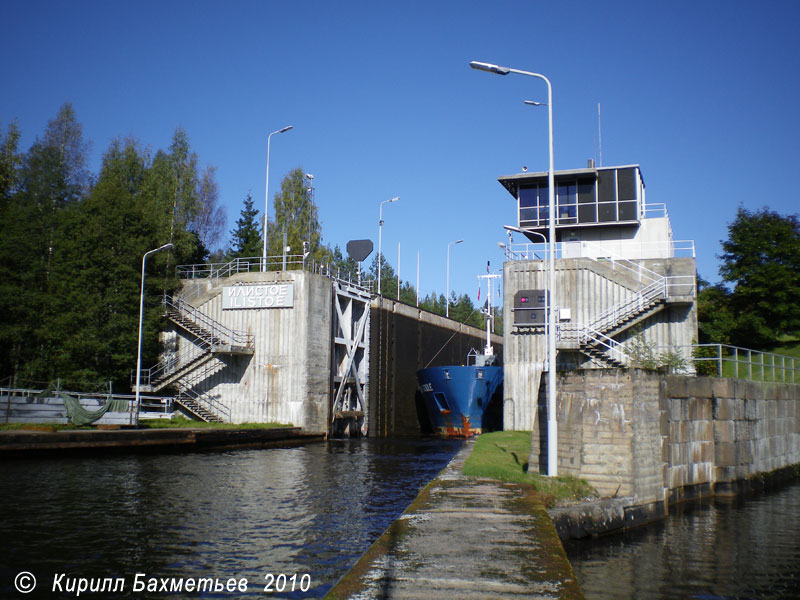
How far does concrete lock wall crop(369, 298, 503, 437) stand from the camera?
43.0 metres

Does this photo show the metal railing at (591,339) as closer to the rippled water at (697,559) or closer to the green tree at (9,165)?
the rippled water at (697,559)

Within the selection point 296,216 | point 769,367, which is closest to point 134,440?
point 769,367

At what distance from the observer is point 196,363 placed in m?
37.0

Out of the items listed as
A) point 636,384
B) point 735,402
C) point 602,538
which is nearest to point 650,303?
point 735,402

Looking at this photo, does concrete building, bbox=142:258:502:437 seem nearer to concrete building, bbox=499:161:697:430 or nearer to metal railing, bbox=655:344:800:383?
concrete building, bbox=499:161:697:430

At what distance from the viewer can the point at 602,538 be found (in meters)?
13.2

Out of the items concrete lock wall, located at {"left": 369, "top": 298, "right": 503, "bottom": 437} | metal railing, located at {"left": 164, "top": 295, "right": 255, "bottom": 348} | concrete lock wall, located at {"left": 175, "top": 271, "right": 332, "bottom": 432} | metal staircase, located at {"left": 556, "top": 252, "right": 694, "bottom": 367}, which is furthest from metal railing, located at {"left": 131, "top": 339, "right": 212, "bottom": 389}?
metal staircase, located at {"left": 556, "top": 252, "right": 694, "bottom": 367}

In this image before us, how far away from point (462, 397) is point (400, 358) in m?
7.53

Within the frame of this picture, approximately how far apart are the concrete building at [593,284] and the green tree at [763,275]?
329 centimetres

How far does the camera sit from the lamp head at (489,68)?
47.4ft

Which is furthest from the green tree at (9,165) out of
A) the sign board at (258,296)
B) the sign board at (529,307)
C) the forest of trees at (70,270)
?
the sign board at (529,307)

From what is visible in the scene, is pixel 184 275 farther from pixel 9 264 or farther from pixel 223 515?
pixel 223 515

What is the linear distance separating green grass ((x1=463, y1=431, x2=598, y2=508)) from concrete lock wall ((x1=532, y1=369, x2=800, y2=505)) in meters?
0.62

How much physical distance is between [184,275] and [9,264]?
1181cm
